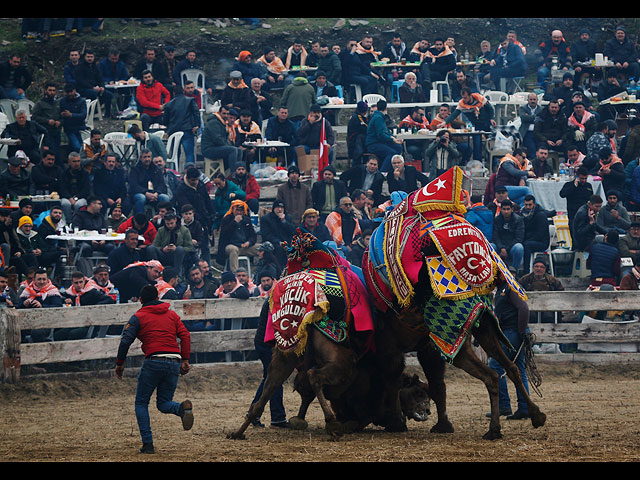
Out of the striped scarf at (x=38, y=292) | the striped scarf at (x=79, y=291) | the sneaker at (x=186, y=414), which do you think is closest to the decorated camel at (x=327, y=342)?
the sneaker at (x=186, y=414)

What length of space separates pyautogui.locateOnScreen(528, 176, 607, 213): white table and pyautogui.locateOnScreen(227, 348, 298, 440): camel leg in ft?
31.9

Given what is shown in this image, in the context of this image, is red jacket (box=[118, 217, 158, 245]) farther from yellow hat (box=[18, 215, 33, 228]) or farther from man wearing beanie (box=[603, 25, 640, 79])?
Result: man wearing beanie (box=[603, 25, 640, 79])

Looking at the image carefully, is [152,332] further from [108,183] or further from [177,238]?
[108,183]

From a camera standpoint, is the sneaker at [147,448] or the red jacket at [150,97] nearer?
the sneaker at [147,448]

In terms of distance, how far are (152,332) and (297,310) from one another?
150cm

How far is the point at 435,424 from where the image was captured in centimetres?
1162

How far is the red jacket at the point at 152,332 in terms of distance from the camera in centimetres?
1038

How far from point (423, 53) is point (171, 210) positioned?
10.6 metres

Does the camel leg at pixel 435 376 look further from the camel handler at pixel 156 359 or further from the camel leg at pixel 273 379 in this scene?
the camel handler at pixel 156 359

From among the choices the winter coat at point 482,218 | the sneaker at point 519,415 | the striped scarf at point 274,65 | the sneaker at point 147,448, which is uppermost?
the striped scarf at point 274,65

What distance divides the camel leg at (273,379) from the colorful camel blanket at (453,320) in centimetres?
158

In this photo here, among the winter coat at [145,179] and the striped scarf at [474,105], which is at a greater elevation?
the striped scarf at [474,105]

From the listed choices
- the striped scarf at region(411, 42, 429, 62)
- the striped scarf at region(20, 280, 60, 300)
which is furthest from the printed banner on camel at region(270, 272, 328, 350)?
the striped scarf at region(411, 42, 429, 62)

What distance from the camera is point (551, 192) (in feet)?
64.5
